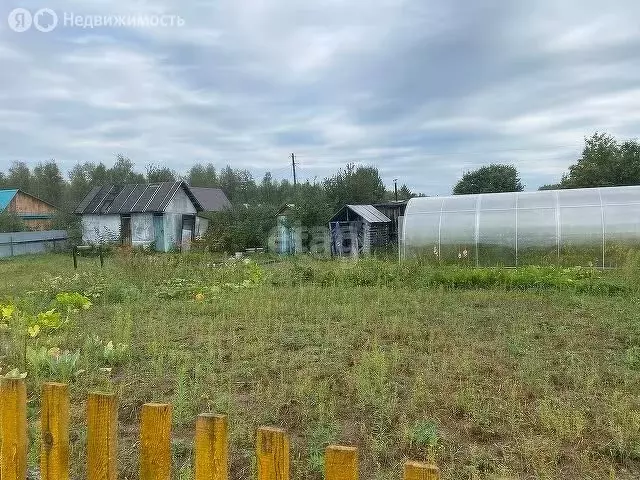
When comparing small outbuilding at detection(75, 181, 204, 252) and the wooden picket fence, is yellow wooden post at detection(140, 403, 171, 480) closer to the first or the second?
the wooden picket fence

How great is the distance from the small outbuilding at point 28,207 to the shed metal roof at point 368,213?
64.1ft

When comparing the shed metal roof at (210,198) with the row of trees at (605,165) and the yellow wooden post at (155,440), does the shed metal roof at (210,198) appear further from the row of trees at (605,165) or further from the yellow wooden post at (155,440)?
the yellow wooden post at (155,440)

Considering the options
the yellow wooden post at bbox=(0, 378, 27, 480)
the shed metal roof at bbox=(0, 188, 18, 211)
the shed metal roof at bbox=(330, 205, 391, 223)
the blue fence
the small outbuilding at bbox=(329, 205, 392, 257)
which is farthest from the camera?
the shed metal roof at bbox=(0, 188, 18, 211)

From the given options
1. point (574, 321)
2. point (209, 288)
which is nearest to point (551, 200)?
point (574, 321)

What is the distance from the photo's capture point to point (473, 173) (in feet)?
111

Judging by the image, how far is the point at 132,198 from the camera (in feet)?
80.4

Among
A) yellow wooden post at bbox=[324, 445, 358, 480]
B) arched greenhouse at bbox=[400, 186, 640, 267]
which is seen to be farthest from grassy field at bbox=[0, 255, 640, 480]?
arched greenhouse at bbox=[400, 186, 640, 267]

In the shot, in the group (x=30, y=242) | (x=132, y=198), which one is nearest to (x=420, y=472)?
(x=132, y=198)

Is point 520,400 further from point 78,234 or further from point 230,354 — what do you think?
point 78,234

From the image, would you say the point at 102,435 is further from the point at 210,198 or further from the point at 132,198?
the point at 210,198

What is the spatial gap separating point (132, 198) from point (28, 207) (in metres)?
14.8

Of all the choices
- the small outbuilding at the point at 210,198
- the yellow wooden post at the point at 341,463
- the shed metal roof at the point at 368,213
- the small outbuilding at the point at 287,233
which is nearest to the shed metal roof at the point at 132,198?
the small outbuilding at the point at 210,198

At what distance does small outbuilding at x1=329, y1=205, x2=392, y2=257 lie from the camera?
61.0 feet

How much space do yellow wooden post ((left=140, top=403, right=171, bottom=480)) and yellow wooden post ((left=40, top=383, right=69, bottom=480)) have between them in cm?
27
